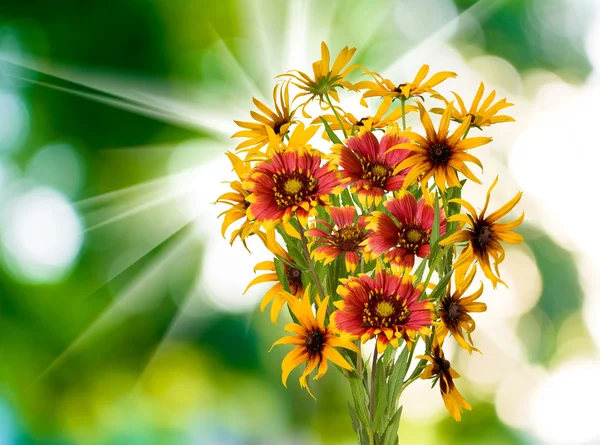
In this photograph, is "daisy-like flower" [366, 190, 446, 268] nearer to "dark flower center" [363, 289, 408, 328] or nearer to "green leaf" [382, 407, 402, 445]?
"dark flower center" [363, 289, 408, 328]

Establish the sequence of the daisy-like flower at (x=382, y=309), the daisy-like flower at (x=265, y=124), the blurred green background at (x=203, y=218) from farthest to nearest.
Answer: the blurred green background at (x=203, y=218)
the daisy-like flower at (x=265, y=124)
the daisy-like flower at (x=382, y=309)

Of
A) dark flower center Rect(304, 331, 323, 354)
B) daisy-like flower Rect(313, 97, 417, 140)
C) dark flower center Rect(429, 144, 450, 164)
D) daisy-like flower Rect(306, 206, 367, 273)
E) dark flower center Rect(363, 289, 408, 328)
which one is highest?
daisy-like flower Rect(313, 97, 417, 140)

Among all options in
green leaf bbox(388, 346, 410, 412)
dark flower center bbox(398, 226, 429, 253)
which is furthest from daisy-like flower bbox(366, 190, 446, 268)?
green leaf bbox(388, 346, 410, 412)

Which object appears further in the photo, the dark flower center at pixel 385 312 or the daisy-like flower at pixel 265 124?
the daisy-like flower at pixel 265 124

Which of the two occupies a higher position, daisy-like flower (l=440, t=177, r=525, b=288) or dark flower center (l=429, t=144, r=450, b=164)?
dark flower center (l=429, t=144, r=450, b=164)

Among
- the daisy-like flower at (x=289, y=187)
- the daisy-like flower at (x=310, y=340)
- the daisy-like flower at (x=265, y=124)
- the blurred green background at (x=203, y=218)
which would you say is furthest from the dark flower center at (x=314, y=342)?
the blurred green background at (x=203, y=218)

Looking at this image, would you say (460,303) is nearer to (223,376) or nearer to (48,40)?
(223,376)

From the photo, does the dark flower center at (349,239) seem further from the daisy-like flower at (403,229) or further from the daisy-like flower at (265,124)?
the daisy-like flower at (265,124)
